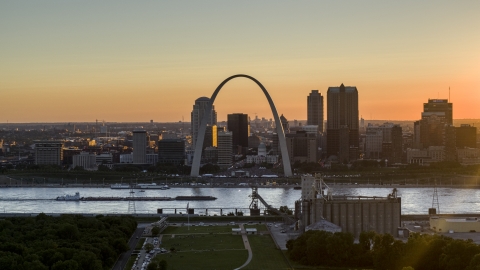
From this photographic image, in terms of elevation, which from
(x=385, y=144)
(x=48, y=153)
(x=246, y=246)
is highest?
(x=385, y=144)

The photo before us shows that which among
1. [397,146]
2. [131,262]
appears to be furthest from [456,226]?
[397,146]

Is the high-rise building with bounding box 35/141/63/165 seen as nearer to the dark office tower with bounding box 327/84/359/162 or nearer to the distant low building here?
the dark office tower with bounding box 327/84/359/162

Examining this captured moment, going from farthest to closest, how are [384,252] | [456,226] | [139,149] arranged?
1. [139,149]
2. [456,226]
3. [384,252]

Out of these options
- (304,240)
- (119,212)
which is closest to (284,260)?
(304,240)

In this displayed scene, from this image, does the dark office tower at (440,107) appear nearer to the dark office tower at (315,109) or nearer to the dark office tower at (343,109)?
the dark office tower at (343,109)

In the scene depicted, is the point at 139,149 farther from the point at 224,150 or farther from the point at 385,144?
the point at 385,144

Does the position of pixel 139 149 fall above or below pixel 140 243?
above
